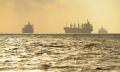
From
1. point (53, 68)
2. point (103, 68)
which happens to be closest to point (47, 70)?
point (53, 68)

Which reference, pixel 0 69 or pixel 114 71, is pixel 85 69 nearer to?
pixel 114 71

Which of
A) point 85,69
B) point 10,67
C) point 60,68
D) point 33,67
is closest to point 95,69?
point 85,69

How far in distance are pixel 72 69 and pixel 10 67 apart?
590 cm

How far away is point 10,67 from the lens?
3019 centimetres

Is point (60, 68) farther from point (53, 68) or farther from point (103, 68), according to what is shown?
point (103, 68)

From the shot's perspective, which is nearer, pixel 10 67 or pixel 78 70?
pixel 78 70

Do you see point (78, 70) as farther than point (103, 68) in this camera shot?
No

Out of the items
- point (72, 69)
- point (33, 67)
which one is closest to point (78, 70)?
point (72, 69)

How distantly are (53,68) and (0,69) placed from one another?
478 centimetres

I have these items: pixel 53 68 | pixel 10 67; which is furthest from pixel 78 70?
pixel 10 67

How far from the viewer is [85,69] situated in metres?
28.8

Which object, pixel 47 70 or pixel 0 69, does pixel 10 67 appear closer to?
pixel 0 69

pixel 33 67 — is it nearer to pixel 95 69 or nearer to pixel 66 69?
pixel 66 69

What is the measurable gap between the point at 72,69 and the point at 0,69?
637 centimetres
